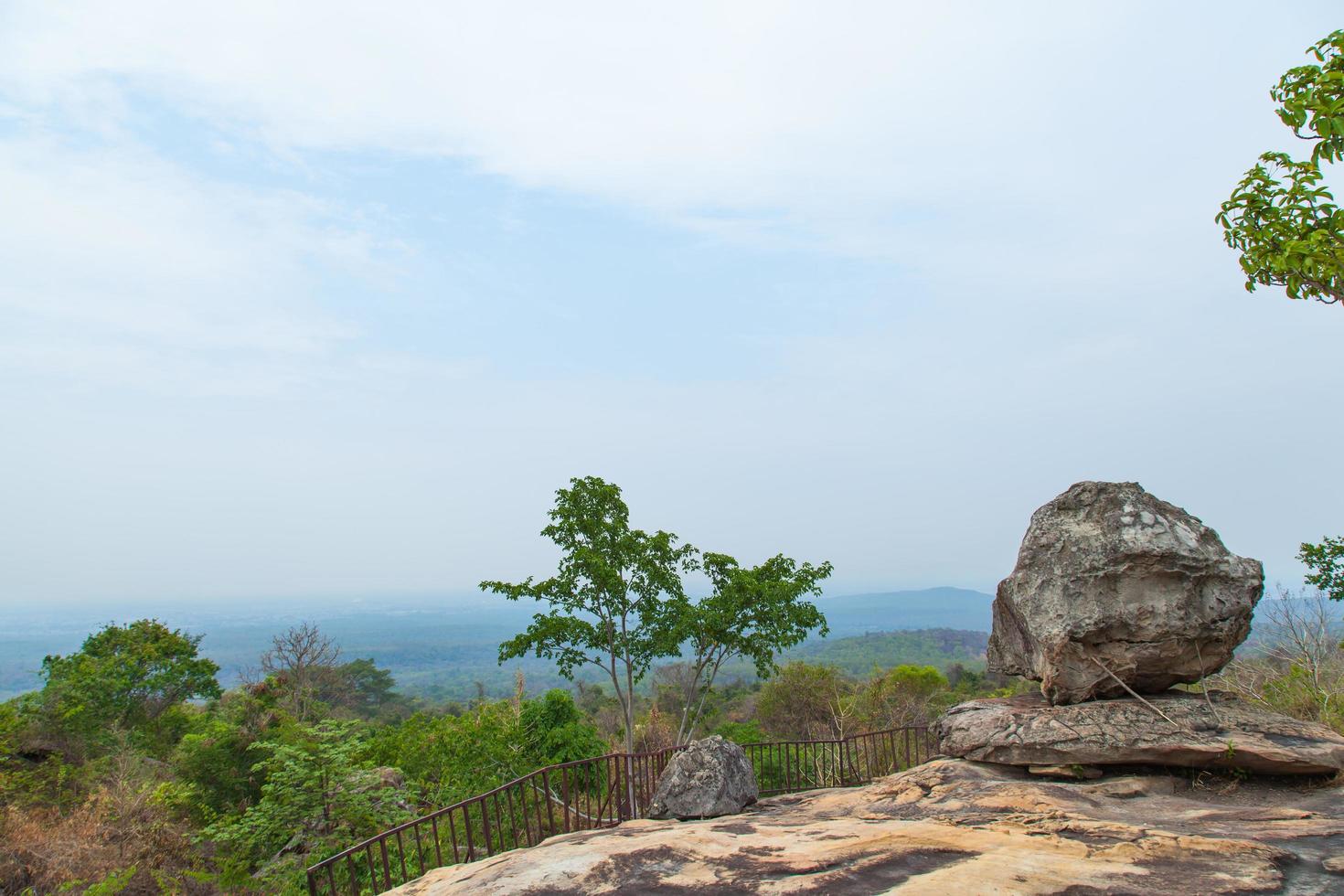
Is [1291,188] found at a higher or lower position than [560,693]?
higher

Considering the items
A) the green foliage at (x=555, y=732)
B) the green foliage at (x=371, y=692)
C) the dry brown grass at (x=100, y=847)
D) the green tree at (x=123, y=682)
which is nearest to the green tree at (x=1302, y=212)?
the green foliage at (x=555, y=732)

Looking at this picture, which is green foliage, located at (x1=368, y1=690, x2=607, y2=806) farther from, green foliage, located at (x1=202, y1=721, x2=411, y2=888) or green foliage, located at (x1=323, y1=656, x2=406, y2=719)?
green foliage, located at (x1=323, y1=656, x2=406, y2=719)

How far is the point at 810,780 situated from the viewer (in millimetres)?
14914

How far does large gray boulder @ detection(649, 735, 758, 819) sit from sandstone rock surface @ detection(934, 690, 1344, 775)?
280 cm

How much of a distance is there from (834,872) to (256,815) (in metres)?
11.6

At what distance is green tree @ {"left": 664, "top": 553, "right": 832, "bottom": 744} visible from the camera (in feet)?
54.4

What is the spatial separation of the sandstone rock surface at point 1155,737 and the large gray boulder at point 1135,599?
37cm

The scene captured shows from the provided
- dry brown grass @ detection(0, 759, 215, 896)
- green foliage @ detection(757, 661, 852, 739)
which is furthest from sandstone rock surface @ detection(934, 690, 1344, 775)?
green foliage @ detection(757, 661, 852, 739)

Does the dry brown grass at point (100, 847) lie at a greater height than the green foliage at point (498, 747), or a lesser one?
lesser

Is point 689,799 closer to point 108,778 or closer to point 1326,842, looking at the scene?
point 1326,842

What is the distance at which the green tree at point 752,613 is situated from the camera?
1658cm

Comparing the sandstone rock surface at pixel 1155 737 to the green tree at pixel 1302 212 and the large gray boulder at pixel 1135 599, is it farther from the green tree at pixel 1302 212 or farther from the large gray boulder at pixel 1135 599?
the green tree at pixel 1302 212

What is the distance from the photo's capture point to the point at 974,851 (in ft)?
17.3

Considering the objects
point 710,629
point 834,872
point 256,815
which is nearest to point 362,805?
point 256,815
